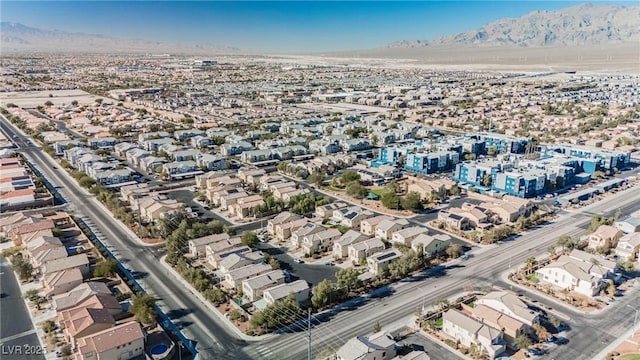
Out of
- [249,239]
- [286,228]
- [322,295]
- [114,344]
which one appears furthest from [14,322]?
[286,228]

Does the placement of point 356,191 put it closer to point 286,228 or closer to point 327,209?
point 327,209

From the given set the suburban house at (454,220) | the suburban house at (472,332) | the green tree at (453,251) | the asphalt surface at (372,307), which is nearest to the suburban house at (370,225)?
the suburban house at (454,220)

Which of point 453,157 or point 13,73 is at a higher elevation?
point 13,73

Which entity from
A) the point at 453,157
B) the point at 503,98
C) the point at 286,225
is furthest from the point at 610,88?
the point at 286,225

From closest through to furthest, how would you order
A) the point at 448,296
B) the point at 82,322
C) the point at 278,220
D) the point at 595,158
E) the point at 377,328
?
1. the point at 82,322
2. the point at 377,328
3. the point at 448,296
4. the point at 278,220
5. the point at 595,158

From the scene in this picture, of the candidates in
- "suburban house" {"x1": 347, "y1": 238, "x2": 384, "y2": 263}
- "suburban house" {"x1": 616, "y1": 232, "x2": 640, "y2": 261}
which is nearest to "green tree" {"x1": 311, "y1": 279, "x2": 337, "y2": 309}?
"suburban house" {"x1": 347, "y1": 238, "x2": 384, "y2": 263}

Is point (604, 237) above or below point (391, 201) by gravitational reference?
below

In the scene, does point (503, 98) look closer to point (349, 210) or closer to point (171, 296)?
point (349, 210)
